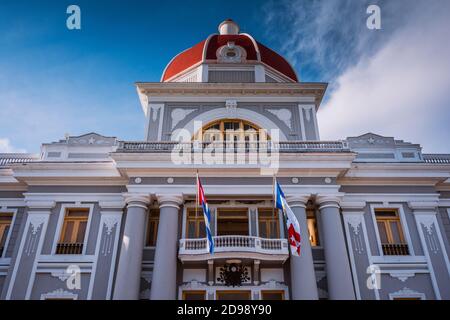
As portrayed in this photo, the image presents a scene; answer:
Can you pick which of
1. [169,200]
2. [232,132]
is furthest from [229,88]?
[169,200]

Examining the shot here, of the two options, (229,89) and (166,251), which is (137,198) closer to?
(166,251)

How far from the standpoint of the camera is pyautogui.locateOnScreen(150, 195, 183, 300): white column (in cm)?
1584

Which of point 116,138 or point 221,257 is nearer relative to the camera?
point 221,257

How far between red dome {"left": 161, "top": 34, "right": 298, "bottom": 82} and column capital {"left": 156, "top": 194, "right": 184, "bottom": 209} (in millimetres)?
11319

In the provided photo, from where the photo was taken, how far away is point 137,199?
17.8 meters

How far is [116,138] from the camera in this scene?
20.8 metres

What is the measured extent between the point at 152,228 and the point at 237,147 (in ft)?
19.4

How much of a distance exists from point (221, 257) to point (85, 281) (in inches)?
248

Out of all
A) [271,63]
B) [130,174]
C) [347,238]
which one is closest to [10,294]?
[130,174]

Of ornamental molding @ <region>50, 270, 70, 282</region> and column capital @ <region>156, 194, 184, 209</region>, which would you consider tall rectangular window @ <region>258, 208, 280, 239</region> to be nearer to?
column capital @ <region>156, 194, 184, 209</region>

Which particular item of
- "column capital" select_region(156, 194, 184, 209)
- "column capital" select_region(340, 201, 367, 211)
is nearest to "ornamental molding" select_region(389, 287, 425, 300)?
"column capital" select_region(340, 201, 367, 211)
